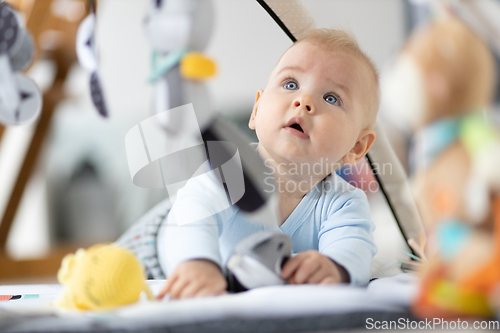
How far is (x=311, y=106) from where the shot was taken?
51 centimetres

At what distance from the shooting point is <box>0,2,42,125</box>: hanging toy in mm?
570

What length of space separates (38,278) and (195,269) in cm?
139

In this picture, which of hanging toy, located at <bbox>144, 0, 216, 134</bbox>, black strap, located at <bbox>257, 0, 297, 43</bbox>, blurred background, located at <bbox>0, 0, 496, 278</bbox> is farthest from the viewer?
blurred background, located at <bbox>0, 0, 496, 278</bbox>

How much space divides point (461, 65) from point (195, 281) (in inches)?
10.3

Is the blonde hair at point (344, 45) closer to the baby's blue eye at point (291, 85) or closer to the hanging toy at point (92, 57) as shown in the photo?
the baby's blue eye at point (291, 85)

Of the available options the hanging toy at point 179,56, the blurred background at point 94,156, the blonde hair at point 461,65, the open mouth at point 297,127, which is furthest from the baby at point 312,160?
the blurred background at point 94,156

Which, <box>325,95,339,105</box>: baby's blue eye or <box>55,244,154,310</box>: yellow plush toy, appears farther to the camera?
<box>325,95,339,105</box>: baby's blue eye

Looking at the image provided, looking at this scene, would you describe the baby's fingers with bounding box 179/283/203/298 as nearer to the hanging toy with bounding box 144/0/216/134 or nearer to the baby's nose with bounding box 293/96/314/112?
the hanging toy with bounding box 144/0/216/134

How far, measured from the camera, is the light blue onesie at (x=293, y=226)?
432 mm

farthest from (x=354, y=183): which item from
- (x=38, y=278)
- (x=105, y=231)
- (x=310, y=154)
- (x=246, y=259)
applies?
(x=105, y=231)

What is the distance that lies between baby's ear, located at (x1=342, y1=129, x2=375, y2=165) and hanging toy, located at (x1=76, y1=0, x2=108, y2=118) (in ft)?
1.12

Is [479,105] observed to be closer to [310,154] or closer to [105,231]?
[310,154]

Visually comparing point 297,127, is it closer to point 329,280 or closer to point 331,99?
point 331,99

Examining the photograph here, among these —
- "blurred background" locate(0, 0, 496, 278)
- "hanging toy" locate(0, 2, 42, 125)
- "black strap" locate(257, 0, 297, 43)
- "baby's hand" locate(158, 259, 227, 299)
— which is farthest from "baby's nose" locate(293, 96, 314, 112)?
"blurred background" locate(0, 0, 496, 278)
